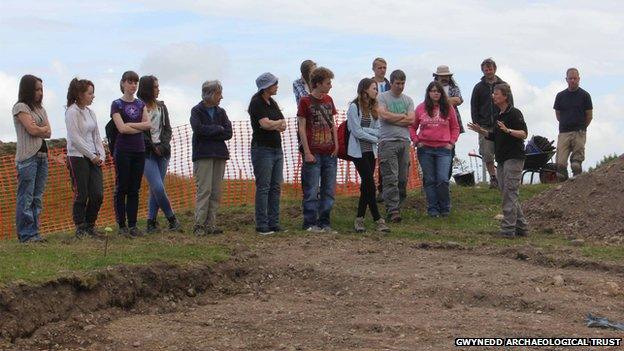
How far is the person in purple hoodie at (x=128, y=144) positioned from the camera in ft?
44.8

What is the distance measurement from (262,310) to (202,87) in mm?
4272

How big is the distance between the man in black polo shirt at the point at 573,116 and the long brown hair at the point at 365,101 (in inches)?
215

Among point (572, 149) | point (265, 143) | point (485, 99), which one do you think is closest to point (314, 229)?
point (265, 143)

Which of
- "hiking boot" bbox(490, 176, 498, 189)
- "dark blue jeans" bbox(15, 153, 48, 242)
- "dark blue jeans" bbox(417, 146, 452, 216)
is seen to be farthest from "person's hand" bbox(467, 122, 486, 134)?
"dark blue jeans" bbox(15, 153, 48, 242)

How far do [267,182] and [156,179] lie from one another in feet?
4.61

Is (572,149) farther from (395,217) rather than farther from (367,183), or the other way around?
(367,183)

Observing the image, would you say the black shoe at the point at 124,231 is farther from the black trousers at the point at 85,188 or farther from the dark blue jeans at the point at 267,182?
the dark blue jeans at the point at 267,182

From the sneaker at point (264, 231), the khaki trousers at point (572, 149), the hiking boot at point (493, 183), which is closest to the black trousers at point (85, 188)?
the sneaker at point (264, 231)

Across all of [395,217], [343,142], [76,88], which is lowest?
[395,217]

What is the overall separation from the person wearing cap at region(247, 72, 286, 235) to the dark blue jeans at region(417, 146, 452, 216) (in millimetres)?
2682

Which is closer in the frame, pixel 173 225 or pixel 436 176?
pixel 173 225

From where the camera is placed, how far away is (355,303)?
11.0m

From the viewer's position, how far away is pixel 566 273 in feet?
40.1

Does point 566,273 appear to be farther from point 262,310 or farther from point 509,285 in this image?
point 262,310
